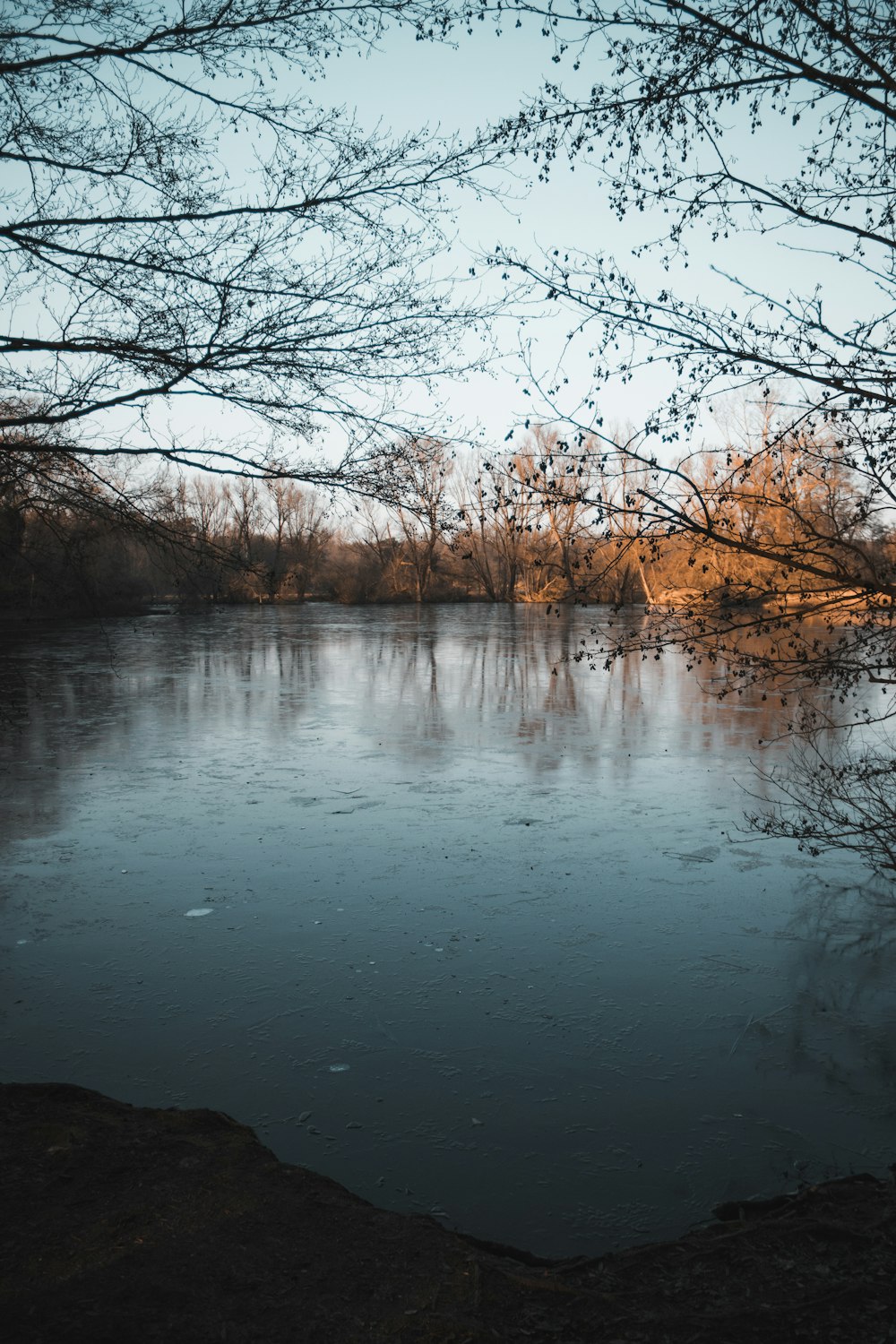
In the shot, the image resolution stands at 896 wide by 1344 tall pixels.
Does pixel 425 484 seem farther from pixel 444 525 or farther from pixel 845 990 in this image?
pixel 845 990

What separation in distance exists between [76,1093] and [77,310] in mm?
3750

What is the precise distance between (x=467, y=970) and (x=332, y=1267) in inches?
108

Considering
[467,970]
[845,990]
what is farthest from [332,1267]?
[845,990]

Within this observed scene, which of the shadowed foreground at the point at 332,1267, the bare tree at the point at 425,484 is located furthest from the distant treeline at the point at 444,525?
the shadowed foreground at the point at 332,1267

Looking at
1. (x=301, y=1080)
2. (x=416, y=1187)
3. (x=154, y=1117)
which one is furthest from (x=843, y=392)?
(x=154, y=1117)

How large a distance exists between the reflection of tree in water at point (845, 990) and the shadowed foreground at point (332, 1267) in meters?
0.98

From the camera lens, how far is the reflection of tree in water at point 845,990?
4961 mm

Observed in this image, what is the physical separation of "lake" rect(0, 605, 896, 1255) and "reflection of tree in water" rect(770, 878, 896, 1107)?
1.0 inches

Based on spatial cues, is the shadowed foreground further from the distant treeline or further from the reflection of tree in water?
the distant treeline

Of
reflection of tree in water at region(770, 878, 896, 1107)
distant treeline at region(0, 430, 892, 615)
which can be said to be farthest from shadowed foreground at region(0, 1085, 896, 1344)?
→ distant treeline at region(0, 430, 892, 615)

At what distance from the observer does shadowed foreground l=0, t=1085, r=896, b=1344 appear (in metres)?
2.96

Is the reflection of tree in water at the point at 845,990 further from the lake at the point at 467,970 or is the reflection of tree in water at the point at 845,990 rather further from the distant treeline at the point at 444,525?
the distant treeline at the point at 444,525

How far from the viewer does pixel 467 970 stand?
5930 mm

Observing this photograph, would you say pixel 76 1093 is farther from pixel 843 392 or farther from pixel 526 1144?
pixel 843 392
